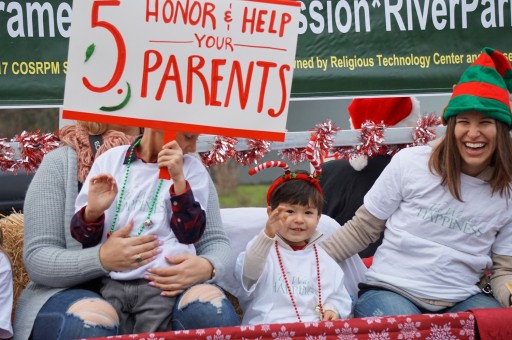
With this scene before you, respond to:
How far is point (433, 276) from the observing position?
12.0 feet

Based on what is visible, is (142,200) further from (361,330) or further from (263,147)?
(263,147)

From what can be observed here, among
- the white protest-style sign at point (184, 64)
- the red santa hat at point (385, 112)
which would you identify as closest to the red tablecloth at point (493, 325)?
the white protest-style sign at point (184, 64)

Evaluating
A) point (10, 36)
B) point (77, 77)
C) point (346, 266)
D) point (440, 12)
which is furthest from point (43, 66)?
point (440, 12)

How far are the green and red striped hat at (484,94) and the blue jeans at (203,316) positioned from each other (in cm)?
124

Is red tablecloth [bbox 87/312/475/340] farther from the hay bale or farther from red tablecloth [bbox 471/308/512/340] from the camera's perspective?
the hay bale

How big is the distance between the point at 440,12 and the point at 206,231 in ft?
6.07

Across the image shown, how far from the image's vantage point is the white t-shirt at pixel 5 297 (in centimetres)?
325

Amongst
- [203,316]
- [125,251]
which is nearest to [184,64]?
[125,251]

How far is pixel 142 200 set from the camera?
3375mm

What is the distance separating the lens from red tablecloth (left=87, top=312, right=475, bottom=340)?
2.97 meters

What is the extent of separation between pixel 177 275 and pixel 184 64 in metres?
0.76

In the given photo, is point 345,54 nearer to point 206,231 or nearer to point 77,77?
point 206,231

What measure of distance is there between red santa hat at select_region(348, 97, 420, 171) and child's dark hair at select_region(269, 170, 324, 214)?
A: 1.21 metres

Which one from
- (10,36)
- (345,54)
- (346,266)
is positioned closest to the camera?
(346,266)
